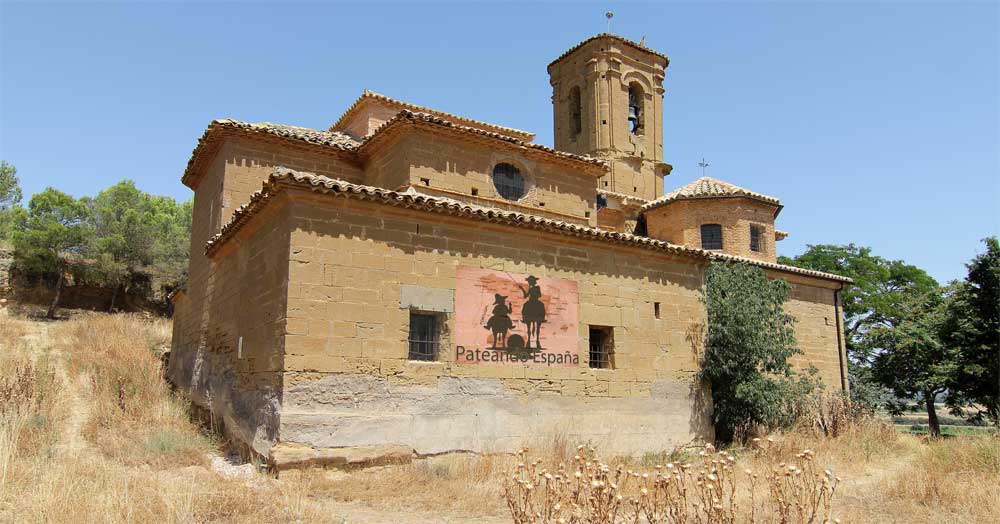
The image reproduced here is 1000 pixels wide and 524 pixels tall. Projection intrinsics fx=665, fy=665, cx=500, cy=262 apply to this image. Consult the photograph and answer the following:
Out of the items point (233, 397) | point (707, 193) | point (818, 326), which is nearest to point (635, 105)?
point (707, 193)

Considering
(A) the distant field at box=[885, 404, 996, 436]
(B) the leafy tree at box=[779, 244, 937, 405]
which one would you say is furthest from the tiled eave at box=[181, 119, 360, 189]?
(B) the leafy tree at box=[779, 244, 937, 405]

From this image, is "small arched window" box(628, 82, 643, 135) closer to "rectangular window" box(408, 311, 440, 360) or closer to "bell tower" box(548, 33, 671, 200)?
"bell tower" box(548, 33, 671, 200)

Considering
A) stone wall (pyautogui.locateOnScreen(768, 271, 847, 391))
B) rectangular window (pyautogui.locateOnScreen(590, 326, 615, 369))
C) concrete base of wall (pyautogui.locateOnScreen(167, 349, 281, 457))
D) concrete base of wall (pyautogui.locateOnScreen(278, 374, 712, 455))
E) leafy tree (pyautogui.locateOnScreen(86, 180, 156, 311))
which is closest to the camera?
concrete base of wall (pyautogui.locateOnScreen(278, 374, 712, 455))

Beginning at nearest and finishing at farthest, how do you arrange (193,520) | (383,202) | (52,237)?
(193,520)
(383,202)
(52,237)

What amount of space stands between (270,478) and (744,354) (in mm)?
8480

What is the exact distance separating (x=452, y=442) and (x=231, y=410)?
3651 mm

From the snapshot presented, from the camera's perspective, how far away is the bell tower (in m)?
23.1

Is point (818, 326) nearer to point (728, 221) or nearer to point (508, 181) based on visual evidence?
point (728, 221)

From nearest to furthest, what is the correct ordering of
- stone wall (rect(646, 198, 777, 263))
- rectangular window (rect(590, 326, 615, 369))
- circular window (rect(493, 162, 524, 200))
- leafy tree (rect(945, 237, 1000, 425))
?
rectangular window (rect(590, 326, 615, 369)) → circular window (rect(493, 162, 524, 200)) → leafy tree (rect(945, 237, 1000, 425)) → stone wall (rect(646, 198, 777, 263))

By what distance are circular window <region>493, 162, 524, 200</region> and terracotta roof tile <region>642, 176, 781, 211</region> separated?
6887 millimetres

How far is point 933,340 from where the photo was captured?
20.6m

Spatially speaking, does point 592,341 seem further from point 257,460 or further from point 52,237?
point 52,237

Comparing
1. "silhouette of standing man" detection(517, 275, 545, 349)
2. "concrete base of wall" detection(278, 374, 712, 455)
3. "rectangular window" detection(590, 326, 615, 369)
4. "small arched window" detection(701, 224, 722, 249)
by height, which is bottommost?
"concrete base of wall" detection(278, 374, 712, 455)

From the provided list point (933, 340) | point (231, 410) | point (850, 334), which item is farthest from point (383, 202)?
point (850, 334)
